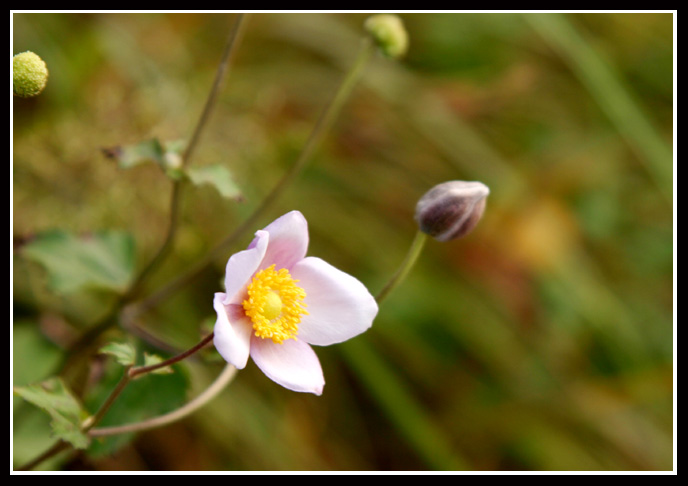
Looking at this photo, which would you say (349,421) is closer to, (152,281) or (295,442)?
(295,442)

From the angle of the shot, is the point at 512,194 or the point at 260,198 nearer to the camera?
the point at 260,198

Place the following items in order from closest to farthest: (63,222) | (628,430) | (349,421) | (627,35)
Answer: (63,222) < (349,421) < (628,430) < (627,35)

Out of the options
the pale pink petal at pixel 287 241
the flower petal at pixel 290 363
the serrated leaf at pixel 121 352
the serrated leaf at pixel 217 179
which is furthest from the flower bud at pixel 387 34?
the serrated leaf at pixel 121 352

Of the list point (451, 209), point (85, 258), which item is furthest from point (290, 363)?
point (85, 258)

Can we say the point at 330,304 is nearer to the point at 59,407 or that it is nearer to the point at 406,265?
the point at 406,265

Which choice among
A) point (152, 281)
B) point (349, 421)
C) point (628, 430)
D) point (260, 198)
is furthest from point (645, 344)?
point (152, 281)

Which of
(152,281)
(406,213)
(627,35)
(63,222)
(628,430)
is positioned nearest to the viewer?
(63,222)
